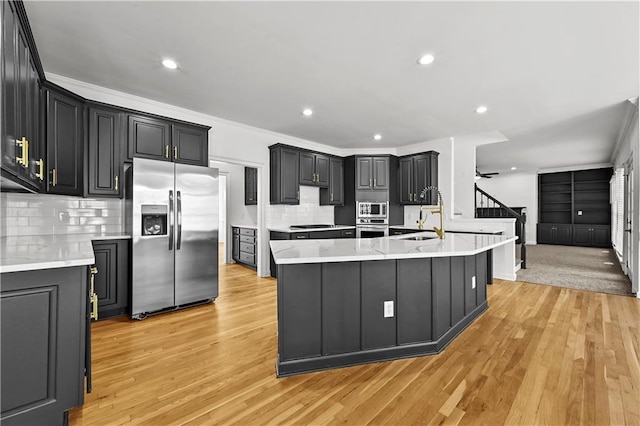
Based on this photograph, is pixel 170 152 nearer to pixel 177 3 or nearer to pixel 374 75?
pixel 177 3

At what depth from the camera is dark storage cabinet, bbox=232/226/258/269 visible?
225 inches

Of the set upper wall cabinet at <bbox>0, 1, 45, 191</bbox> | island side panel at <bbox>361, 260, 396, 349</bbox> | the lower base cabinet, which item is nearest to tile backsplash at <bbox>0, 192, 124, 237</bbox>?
upper wall cabinet at <bbox>0, 1, 45, 191</bbox>

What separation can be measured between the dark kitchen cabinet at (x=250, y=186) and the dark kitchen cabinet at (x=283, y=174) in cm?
99

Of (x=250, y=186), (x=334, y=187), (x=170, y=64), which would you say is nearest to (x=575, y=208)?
(x=334, y=187)

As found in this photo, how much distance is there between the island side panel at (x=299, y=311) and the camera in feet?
6.98

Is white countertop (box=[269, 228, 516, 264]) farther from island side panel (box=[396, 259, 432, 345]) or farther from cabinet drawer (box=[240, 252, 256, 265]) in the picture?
cabinet drawer (box=[240, 252, 256, 265])

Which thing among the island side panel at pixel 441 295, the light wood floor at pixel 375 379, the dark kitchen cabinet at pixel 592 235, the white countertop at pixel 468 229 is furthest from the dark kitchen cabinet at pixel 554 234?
the island side panel at pixel 441 295

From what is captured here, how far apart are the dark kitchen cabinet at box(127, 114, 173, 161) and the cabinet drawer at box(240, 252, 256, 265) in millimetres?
2698

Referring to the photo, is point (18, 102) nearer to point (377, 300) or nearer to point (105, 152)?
point (105, 152)

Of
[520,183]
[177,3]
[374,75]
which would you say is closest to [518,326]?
[374,75]

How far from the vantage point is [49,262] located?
4.92 ft

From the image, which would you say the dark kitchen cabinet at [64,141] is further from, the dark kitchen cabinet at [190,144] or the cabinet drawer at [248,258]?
the cabinet drawer at [248,258]

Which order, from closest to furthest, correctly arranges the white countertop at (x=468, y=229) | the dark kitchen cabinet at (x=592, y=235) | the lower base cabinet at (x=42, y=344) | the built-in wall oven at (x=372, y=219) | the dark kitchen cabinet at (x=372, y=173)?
the lower base cabinet at (x=42, y=344) → the white countertop at (x=468, y=229) → the built-in wall oven at (x=372, y=219) → the dark kitchen cabinet at (x=372, y=173) → the dark kitchen cabinet at (x=592, y=235)

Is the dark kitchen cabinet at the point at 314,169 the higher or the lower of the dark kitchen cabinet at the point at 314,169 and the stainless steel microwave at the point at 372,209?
the higher
